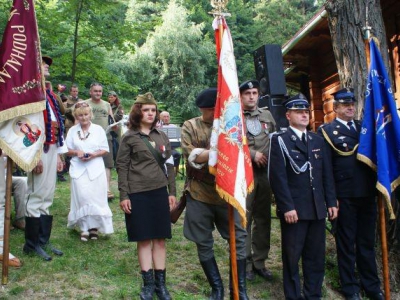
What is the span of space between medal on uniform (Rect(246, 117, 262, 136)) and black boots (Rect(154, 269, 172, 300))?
1.72m

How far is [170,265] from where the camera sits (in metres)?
5.33

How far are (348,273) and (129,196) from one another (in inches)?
96.3

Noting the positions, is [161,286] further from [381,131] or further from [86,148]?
[381,131]

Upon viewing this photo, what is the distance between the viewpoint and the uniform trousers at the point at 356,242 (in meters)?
4.79

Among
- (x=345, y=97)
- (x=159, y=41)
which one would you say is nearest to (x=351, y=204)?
(x=345, y=97)

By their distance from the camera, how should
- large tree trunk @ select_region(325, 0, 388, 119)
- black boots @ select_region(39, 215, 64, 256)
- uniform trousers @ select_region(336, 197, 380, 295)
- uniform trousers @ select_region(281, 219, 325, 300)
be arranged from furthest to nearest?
large tree trunk @ select_region(325, 0, 388, 119) → black boots @ select_region(39, 215, 64, 256) → uniform trousers @ select_region(336, 197, 380, 295) → uniform trousers @ select_region(281, 219, 325, 300)

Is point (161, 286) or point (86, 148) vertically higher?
point (86, 148)

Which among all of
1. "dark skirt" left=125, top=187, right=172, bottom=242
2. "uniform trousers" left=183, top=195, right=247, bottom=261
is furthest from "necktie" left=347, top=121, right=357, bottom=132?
"dark skirt" left=125, top=187, right=172, bottom=242

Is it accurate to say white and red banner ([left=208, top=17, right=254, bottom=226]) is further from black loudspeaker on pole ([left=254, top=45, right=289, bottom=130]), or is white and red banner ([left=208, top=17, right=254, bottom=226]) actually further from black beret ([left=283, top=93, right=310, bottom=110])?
black loudspeaker on pole ([left=254, top=45, right=289, bottom=130])

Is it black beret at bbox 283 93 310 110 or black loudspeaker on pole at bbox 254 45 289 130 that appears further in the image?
black loudspeaker on pole at bbox 254 45 289 130

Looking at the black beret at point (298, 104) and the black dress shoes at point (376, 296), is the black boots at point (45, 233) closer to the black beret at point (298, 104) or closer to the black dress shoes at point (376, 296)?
the black beret at point (298, 104)

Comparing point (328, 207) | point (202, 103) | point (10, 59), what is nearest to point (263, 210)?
point (328, 207)

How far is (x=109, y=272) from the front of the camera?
16.0ft

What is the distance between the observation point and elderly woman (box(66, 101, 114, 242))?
5836 millimetres
